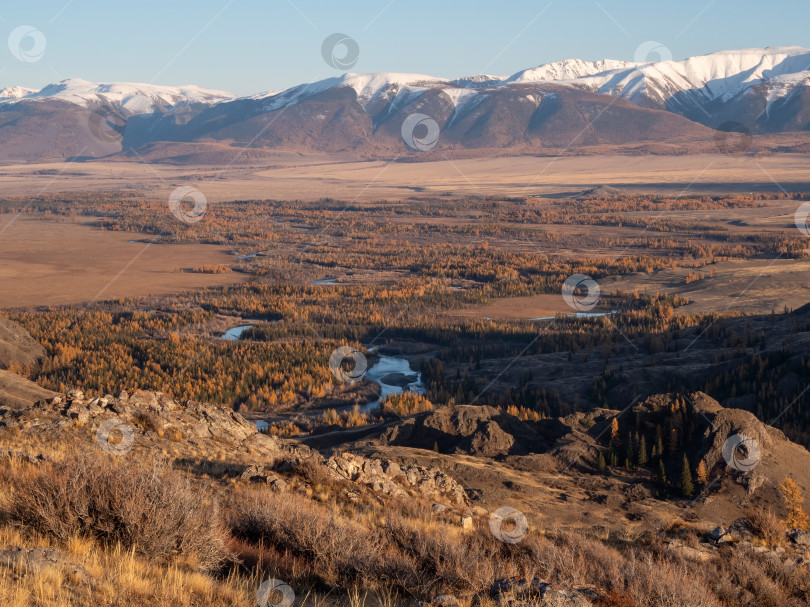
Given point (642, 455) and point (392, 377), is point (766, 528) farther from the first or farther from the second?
point (392, 377)

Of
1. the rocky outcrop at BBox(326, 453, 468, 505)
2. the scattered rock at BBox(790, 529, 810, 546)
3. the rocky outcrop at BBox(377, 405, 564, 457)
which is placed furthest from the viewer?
the rocky outcrop at BBox(377, 405, 564, 457)

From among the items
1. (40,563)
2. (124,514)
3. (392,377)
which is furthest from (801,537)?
(392,377)

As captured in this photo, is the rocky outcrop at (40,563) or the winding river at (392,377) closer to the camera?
the rocky outcrop at (40,563)

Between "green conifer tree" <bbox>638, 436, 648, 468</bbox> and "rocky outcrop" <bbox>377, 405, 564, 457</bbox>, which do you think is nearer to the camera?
"green conifer tree" <bbox>638, 436, 648, 468</bbox>

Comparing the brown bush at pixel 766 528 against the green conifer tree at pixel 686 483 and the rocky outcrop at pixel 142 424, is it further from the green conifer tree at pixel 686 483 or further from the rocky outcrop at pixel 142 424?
the rocky outcrop at pixel 142 424

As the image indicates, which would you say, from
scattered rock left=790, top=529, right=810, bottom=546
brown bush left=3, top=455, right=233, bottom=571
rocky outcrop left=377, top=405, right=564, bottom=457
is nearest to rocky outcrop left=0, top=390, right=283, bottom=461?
brown bush left=3, top=455, right=233, bottom=571

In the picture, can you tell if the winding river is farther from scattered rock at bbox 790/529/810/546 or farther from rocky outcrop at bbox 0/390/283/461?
scattered rock at bbox 790/529/810/546

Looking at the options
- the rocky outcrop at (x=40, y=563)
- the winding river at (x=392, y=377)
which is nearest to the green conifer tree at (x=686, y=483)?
the rocky outcrop at (x=40, y=563)

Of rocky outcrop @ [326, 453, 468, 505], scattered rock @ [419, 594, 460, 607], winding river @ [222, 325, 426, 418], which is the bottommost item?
winding river @ [222, 325, 426, 418]

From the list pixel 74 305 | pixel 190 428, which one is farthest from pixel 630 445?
pixel 74 305
